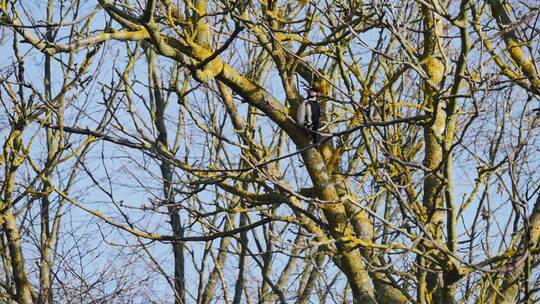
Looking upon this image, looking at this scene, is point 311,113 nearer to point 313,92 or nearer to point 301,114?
point 313,92

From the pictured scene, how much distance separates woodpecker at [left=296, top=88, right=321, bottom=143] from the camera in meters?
5.91

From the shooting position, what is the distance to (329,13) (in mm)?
6559

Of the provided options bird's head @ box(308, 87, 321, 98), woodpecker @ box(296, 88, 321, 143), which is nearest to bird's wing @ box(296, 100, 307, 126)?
woodpecker @ box(296, 88, 321, 143)

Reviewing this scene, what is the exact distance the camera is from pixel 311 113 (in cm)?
624

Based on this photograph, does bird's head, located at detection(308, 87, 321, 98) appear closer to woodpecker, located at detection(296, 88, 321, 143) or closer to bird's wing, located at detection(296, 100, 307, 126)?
woodpecker, located at detection(296, 88, 321, 143)

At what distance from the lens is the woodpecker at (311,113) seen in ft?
19.4

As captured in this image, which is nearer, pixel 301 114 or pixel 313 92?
pixel 301 114

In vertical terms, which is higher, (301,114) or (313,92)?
(313,92)

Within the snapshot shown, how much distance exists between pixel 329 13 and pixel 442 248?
2429mm

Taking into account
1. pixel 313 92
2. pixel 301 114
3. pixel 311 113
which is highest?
pixel 313 92

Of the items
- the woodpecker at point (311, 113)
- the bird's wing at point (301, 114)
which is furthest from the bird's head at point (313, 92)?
the bird's wing at point (301, 114)

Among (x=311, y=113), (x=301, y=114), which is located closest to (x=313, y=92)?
(x=311, y=113)

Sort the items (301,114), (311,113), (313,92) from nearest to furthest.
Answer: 1. (301,114)
2. (311,113)
3. (313,92)

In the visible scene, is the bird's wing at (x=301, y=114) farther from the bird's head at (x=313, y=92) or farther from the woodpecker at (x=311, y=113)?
the bird's head at (x=313, y=92)
